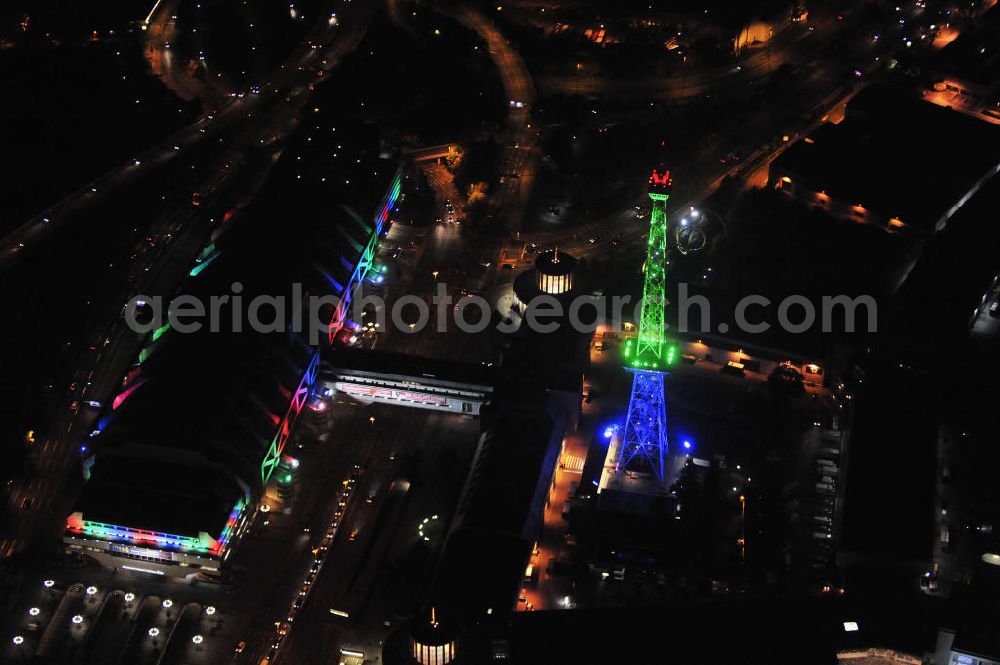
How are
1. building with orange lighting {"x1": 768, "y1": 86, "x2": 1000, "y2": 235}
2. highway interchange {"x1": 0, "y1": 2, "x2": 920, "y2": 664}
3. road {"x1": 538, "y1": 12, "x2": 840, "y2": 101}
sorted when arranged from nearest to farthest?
highway interchange {"x1": 0, "y1": 2, "x2": 920, "y2": 664} → building with orange lighting {"x1": 768, "y1": 86, "x2": 1000, "y2": 235} → road {"x1": 538, "y1": 12, "x2": 840, "y2": 101}

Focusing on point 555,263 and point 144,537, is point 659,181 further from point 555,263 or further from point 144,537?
point 144,537

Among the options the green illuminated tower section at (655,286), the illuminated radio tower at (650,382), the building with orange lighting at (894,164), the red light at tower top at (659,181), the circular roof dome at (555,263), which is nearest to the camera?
the red light at tower top at (659,181)

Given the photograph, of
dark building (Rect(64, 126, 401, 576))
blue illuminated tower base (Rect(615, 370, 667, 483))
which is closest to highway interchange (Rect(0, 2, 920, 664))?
dark building (Rect(64, 126, 401, 576))

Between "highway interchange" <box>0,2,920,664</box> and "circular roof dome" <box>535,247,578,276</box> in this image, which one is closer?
"highway interchange" <box>0,2,920,664</box>

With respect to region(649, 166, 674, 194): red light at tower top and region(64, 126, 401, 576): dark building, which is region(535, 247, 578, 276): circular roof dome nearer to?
region(64, 126, 401, 576): dark building

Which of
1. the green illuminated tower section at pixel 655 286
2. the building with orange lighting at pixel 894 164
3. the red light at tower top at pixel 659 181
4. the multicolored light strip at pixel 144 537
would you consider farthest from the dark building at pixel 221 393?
the building with orange lighting at pixel 894 164

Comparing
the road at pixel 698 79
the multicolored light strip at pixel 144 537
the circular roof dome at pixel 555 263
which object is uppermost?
the road at pixel 698 79

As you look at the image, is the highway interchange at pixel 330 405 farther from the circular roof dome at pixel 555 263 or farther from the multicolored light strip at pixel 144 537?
the circular roof dome at pixel 555 263

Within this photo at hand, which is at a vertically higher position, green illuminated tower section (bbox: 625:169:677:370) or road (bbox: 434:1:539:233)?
road (bbox: 434:1:539:233)

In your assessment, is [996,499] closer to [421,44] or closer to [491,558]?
[491,558]
